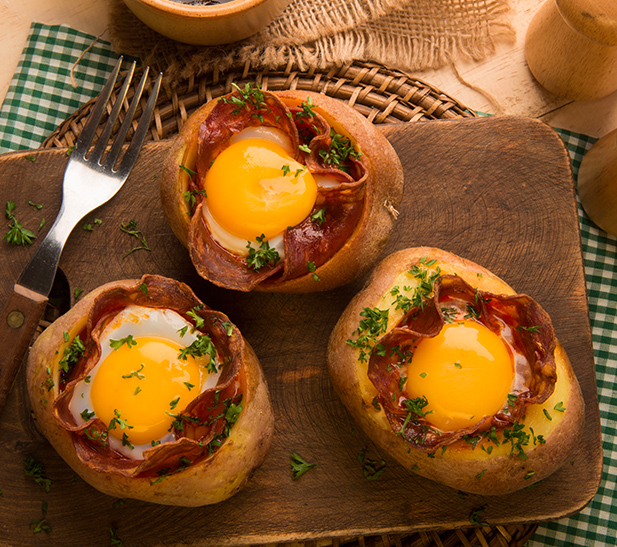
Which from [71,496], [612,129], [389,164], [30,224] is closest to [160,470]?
[71,496]

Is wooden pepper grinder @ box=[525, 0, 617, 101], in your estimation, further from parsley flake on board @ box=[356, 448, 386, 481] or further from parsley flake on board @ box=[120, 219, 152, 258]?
parsley flake on board @ box=[120, 219, 152, 258]

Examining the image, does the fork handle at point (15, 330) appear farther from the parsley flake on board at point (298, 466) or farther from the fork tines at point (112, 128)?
the parsley flake on board at point (298, 466)

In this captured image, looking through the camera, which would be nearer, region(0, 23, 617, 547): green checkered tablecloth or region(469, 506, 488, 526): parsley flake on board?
region(469, 506, 488, 526): parsley flake on board

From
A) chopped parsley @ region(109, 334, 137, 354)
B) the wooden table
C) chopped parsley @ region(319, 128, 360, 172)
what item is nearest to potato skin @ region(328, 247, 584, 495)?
chopped parsley @ region(319, 128, 360, 172)

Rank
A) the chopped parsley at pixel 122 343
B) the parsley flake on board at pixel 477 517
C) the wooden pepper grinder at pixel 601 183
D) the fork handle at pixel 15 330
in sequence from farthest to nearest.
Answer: the wooden pepper grinder at pixel 601 183, the parsley flake on board at pixel 477 517, the fork handle at pixel 15 330, the chopped parsley at pixel 122 343

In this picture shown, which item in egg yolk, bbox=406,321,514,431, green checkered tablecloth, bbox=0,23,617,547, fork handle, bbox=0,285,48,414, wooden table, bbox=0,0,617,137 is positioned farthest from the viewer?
wooden table, bbox=0,0,617,137

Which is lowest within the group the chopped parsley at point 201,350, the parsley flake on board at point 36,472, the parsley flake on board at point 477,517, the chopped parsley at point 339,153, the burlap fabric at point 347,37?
the parsley flake on board at point 36,472

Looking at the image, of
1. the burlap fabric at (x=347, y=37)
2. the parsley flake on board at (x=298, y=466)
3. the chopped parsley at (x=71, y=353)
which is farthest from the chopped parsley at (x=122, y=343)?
the burlap fabric at (x=347, y=37)

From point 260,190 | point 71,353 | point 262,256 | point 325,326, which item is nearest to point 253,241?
point 262,256
